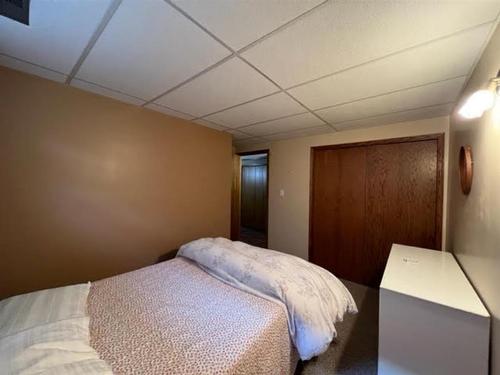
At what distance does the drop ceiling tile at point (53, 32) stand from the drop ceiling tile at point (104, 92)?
25 centimetres

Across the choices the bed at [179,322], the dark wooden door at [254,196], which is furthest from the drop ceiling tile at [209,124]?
the dark wooden door at [254,196]

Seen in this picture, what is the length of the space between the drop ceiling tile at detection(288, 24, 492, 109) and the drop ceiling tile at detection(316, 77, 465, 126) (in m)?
0.12

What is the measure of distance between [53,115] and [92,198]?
0.73m

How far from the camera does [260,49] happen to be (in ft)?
4.00

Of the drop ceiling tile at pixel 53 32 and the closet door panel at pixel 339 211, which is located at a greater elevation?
the drop ceiling tile at pixel 53 32

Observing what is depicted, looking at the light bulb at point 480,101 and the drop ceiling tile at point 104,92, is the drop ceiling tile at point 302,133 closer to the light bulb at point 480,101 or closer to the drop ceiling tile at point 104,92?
the light bulb at point 480,101

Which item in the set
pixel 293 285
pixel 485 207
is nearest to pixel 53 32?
pixel 293 285

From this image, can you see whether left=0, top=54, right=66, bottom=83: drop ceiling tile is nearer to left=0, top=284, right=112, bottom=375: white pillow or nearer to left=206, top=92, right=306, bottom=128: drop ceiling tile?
left=206, top=92, right=306, bottom=128: drop ceiling tile

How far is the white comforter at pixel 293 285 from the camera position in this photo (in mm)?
1215

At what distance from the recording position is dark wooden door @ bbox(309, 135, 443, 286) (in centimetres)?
238

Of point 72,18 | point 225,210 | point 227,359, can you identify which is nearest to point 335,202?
point 225,210

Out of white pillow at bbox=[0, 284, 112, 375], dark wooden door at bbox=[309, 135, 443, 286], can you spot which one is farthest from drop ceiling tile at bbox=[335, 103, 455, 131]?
white pillow at bbox=[0, 284, 112, 375]

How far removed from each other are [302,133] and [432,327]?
2.53m

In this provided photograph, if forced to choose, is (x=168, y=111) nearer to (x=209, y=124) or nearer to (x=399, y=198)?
(x=209, y=124)
